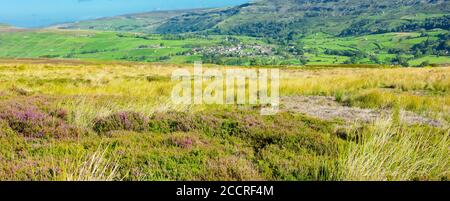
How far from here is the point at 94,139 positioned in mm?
7664

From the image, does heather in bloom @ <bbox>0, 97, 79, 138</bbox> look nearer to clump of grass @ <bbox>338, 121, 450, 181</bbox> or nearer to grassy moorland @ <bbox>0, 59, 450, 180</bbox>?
grassy moorland @ <bbox>0, 59, 450, 180</bbox>

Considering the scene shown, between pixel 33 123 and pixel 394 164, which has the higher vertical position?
pixel 33 123

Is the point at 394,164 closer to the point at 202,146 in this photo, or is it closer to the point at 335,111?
the point at 202,146

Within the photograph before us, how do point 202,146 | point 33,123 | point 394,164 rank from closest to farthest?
point 394,164 < point 202,146 < point 33,123

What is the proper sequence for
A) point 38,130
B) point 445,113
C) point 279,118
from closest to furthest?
1. point 38,130
2. point 279,118
3. point 445,113

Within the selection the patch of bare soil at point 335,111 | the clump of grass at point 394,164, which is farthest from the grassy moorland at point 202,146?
the patch of bare soil at point 335,111

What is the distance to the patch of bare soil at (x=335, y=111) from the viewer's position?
10586 millimetres

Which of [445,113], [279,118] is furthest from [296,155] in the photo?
[445,113]

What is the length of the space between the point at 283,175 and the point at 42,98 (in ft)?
28.8

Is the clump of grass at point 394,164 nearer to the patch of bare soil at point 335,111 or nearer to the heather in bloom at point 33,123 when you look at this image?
the patch of bare soil at point 335,111

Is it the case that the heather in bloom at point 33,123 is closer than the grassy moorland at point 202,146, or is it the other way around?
the grassy moorland at point 202,146

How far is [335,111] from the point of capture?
12.2m

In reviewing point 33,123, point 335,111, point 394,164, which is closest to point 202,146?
point 394,164
